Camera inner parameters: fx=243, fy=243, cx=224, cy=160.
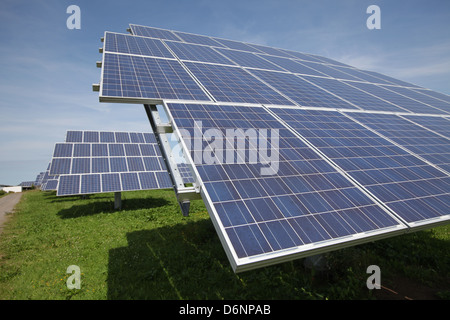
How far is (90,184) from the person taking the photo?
1551 centimetres

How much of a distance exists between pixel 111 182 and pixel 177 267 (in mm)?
9680

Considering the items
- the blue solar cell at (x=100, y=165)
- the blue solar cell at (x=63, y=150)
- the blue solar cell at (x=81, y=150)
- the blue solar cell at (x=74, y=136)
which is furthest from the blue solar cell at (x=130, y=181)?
the blue solar cell at (x=74, y=136)

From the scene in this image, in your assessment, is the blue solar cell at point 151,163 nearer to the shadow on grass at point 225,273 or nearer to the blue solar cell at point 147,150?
the blue solar cell at point 147,150

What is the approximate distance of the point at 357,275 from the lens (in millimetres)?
7664

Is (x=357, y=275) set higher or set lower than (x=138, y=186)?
lower

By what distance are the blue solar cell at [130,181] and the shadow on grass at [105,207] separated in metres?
2.31

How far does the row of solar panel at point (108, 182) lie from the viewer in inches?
591

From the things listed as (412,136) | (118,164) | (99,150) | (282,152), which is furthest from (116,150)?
(412,136)

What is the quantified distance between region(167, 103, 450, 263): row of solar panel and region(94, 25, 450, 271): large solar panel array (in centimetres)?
2

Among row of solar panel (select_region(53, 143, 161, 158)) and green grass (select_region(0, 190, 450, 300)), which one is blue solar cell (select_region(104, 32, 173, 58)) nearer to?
green grass (select_region(0, 190, 450, 300))
